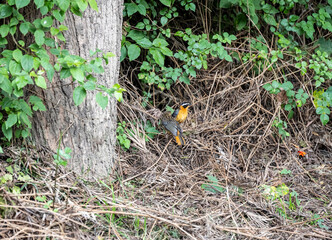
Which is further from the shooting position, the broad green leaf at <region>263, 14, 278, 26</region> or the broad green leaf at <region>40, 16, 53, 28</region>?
the broad green leaf at <region>263, 14, 278, 26</region>

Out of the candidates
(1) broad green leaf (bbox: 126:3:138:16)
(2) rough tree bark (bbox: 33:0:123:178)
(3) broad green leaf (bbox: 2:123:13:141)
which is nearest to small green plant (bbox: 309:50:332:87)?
(1) broad green leaf (bbox: 126:3:138:16)

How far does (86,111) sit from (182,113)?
5.78 ft

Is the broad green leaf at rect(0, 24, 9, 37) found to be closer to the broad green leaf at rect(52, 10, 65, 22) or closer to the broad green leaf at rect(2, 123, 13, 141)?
the broad green leaf at rect(52, 10, 65, 22)

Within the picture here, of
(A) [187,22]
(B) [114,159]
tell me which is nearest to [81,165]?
→ (B) [114,159]

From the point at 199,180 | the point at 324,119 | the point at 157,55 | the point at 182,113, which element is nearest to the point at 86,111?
the point at 157,55

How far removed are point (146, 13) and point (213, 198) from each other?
2.57 meters

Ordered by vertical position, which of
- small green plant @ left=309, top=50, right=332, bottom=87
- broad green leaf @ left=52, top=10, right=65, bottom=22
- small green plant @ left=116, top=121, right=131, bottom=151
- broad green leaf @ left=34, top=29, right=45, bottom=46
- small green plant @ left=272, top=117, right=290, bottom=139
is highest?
broad green leaf @ left=52, top=10, right=65, bottom=22

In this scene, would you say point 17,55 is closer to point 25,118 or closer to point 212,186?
point 25,118

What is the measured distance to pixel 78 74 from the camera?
2936 millimetres

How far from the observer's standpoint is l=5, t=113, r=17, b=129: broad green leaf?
126 inches

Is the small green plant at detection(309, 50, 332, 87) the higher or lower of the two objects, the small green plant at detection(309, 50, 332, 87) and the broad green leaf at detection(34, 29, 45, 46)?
the lower

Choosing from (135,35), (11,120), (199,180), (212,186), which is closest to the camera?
→ (11,120)

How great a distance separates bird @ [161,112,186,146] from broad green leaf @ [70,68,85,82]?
1.96 meters

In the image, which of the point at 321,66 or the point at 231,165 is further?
the point at 321,66
